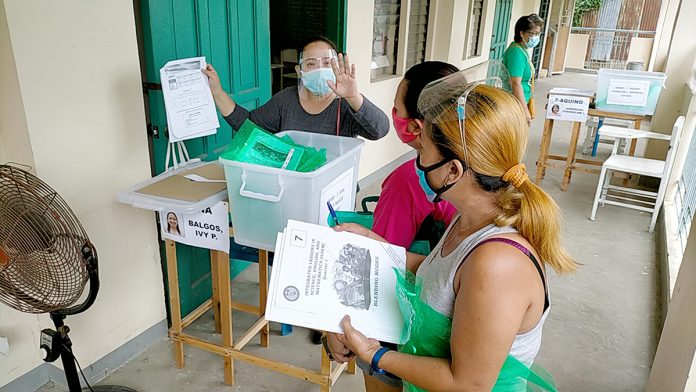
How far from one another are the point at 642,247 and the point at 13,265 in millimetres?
3897

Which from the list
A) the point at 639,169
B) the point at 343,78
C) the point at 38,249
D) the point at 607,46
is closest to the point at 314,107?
the point at 343,78

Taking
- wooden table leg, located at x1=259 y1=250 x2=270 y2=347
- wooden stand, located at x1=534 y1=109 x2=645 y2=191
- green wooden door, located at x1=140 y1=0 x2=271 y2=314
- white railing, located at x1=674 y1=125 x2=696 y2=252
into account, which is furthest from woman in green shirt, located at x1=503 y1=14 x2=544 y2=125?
wooden table leg, located at x1=259 y1=250 x2=270 y2=347

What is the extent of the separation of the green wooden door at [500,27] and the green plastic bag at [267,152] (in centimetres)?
606

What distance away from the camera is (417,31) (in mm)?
5129

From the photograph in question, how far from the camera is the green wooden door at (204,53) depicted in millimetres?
2100

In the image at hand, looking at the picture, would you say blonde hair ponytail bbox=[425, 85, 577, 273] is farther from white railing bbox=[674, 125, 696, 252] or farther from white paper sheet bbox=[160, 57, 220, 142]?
white railing bbox=[674, 125, 696, 252]

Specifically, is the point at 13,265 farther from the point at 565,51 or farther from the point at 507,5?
the point at 565,51

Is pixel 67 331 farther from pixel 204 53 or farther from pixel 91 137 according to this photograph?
pixel 204 53

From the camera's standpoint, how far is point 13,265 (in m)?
1.35

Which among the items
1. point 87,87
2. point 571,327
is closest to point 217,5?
point 87,87

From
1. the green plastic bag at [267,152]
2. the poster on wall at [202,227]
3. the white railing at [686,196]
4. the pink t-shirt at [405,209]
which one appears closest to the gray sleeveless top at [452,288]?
the pink t-shirt at [405,209]

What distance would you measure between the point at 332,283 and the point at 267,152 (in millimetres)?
695

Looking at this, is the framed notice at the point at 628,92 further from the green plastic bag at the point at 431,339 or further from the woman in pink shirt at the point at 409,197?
the green plastic bag at the point at 431,339

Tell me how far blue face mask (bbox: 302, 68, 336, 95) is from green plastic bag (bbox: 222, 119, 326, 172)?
1.50 feet
